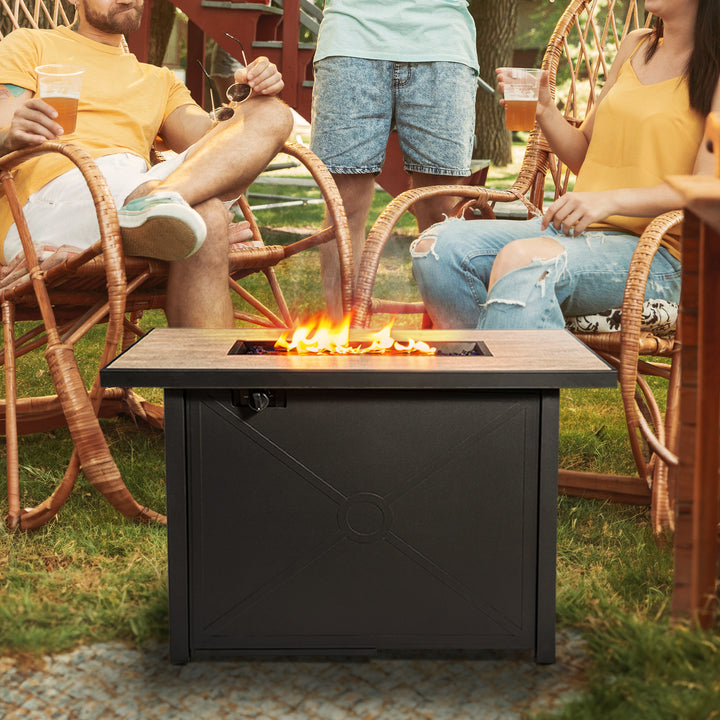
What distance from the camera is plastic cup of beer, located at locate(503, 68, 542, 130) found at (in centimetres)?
219

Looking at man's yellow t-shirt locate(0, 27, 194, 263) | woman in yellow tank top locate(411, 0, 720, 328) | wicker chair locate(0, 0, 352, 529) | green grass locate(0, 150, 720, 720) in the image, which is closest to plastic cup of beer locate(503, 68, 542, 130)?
woman in yellow tank top locate(411, 0, 720, 328)

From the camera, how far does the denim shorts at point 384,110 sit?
9.07 ft

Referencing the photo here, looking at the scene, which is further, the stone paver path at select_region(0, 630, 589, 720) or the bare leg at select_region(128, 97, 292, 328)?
the bare leg at select_region(128, 97, 292, 328)

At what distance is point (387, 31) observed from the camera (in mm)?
2766

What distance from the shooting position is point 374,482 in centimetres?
146

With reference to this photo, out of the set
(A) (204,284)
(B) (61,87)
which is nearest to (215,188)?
(A) (204,284)

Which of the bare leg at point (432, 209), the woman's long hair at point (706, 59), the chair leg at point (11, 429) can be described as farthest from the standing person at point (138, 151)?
the woman's long hair at point (706, 59)

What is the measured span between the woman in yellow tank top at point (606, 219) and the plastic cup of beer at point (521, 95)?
0.10 ft

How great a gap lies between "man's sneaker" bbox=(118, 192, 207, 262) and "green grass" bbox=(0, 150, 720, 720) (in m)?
0.56

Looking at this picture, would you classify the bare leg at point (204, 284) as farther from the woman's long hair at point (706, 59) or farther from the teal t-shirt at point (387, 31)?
the woman's long hair at point (706, 59)

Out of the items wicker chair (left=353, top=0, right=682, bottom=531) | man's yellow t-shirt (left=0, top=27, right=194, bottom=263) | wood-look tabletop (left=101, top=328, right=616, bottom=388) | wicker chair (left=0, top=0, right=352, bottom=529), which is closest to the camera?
wood-look tabletop (left=101, top=328, right=616, bottom=388)

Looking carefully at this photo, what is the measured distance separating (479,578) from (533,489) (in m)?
0.15

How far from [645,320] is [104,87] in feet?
5.13

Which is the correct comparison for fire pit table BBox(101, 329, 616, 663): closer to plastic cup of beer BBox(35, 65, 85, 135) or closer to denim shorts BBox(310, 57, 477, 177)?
plastic cup of beer BBox(35, 65, 85, 135)
